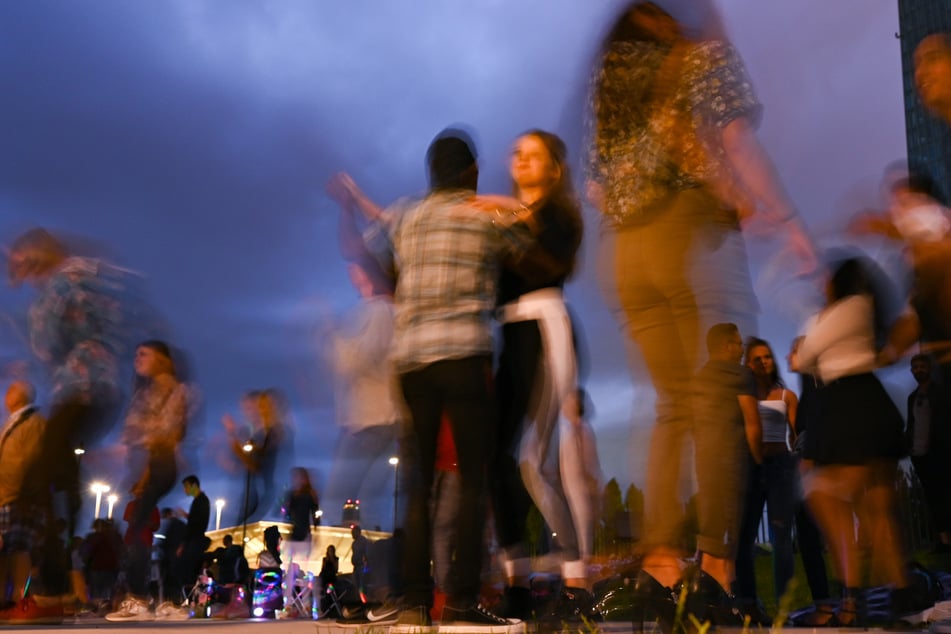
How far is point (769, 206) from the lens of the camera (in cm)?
318

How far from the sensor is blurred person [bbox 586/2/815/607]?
10.3ft

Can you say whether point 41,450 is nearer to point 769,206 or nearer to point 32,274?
point 32,274

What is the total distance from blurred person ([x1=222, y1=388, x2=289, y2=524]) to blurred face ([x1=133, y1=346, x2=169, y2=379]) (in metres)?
1.46

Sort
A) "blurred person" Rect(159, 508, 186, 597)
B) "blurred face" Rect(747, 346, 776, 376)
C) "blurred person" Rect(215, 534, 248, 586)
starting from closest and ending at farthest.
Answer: "blurred face" Rect(747, 346, 776, 376) → "blurred person" Rect(159, 508, 186, 597) → "blurred person" Rect(215, 534, 248, 586)

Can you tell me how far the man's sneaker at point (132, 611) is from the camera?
7480 mm

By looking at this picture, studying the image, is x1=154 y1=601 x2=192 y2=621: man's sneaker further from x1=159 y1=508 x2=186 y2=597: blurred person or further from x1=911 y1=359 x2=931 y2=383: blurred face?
x1=911 y1=359 x2=931 y2=383: blurred face

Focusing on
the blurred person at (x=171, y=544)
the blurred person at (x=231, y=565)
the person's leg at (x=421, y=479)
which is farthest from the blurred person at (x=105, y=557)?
the person's leg at (x=421, y=479)

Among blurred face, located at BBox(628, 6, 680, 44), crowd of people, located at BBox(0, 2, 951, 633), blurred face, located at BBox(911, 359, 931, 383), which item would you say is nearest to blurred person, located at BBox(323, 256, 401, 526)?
crowd of people, located at BBox(0, 2, 951, 633)

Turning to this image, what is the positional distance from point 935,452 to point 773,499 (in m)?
1.27

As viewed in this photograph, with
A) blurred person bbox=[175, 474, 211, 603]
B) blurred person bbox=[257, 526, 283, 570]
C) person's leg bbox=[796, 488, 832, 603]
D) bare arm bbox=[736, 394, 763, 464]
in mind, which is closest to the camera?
bare arm bbox=[736, 394, 763, 464]

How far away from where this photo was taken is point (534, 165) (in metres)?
4.51

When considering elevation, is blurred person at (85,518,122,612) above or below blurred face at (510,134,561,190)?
below

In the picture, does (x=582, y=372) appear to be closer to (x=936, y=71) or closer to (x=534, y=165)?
(x=534, y=165)

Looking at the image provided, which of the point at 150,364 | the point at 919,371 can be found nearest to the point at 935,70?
the point at 919,371
